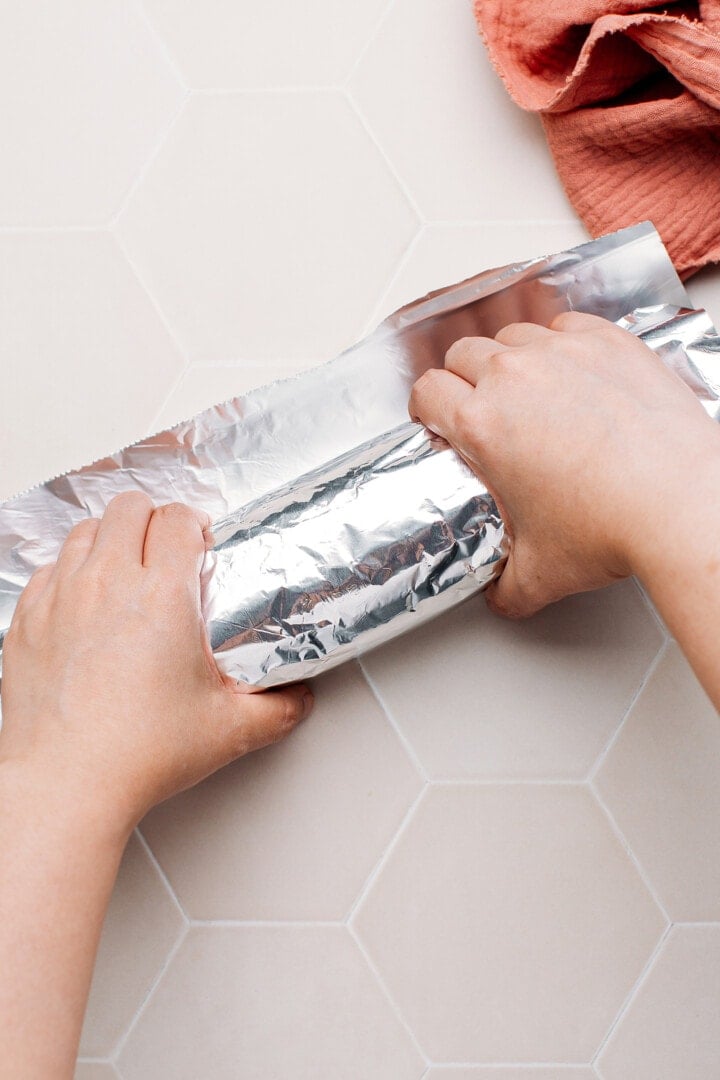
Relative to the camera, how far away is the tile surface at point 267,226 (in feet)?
2.00

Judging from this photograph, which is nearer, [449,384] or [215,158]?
[449,384]

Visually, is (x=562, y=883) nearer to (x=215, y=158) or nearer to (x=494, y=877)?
(x=494, y=877)

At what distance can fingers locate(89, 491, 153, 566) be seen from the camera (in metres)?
0.50

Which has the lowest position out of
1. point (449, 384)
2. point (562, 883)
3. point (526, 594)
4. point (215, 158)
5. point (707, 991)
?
point (707, 991)

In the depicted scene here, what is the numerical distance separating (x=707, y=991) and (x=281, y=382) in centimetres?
48

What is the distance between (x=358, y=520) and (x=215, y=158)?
31 centimetres

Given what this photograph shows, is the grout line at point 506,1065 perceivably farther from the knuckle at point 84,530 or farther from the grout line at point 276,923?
the knuckle at point 84,530

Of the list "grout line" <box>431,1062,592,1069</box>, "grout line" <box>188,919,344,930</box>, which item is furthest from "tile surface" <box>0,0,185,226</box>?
"grout line" <box>431,1062,592,1069</box>

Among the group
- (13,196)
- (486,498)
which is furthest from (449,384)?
(13,196)

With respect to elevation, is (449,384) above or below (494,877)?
above

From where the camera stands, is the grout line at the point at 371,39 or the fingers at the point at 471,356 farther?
the grout line at the point at 371,39

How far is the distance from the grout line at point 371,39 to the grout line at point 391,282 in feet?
0.40

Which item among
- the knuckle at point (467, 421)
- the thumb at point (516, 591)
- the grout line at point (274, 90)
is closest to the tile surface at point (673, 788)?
the thumb at point (516, 591)

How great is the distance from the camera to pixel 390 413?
1.88ft
